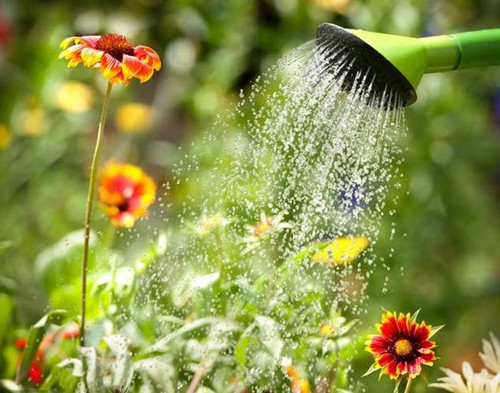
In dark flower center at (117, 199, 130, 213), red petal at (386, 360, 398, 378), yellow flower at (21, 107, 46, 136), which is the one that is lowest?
red petal at (386, 360, 398, 378)

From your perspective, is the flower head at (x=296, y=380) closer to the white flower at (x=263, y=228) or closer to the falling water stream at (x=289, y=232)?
the falling water stream at (x=289, y=232)

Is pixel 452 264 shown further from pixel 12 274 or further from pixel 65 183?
pixel 12 274

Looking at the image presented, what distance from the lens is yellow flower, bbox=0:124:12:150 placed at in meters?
2.67

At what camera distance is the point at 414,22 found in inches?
102

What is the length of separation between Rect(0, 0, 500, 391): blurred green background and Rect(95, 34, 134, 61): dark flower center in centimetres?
96

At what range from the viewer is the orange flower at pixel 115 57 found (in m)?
1.01

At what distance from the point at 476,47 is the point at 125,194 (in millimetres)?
549

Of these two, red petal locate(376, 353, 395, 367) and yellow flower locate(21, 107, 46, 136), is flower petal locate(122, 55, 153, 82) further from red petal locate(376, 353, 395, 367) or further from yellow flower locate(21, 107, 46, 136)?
yellow flower locate(21, 107, 46, 136)

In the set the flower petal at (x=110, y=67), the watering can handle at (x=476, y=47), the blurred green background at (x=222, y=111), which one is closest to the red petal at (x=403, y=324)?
the watering can handle at (x=476, y=47)

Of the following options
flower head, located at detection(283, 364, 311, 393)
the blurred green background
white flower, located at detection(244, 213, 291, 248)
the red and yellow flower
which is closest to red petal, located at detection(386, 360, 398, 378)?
the red and yellow flower

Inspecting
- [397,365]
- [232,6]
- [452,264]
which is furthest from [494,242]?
[397,365]

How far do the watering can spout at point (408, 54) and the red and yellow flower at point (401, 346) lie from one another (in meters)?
0.21

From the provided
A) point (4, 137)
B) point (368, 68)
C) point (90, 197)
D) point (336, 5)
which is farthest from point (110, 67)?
point (336, 5)

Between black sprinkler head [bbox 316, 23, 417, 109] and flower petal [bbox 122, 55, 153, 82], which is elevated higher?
black sprinkler head [bbox 316, 23, 417, 109]
